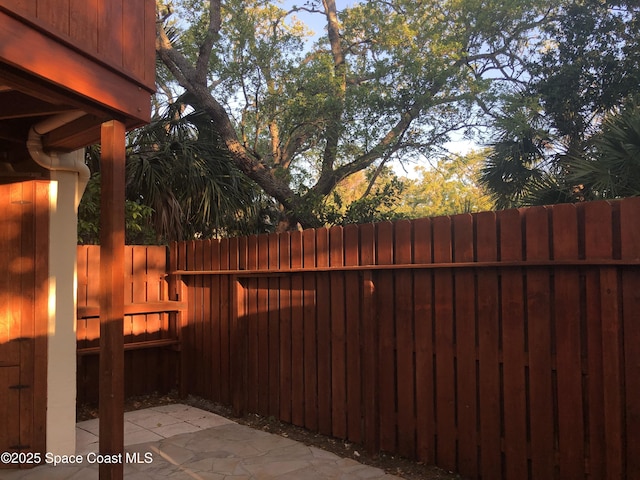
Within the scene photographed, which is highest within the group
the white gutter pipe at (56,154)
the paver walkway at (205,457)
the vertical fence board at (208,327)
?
the white gutter pipe at (56,154)

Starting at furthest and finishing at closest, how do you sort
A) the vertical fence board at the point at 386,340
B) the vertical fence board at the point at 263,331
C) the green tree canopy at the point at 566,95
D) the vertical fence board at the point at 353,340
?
the green tree canopy at the point at 566,95 < the vertical fence board at the point at 263,331 < the vertical fence board at the point at 353,340 < the vertical fence board at the point at 386,340

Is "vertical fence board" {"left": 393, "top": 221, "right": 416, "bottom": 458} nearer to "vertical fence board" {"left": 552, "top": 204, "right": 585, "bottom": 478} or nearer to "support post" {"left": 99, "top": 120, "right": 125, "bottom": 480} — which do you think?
"vertical fence board" {"left": 552, "top": 204, "right": 585, "bottom": 478}

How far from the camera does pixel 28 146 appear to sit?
13.7ft

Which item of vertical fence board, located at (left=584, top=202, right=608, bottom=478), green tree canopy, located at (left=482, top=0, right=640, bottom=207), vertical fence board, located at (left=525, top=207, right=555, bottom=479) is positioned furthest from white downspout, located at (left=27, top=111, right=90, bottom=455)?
green tree canopy, located at (left=482, top=0, right=640, bottom=207)

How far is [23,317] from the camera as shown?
418 centimetres

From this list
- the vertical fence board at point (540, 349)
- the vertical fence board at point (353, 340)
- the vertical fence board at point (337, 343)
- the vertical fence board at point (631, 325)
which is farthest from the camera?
the vertical fence board at point (337, 343)

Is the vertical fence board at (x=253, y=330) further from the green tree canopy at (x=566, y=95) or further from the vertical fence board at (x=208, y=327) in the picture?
the green tree canopy at (x=566, y=95)

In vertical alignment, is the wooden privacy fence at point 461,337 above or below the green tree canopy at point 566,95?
below

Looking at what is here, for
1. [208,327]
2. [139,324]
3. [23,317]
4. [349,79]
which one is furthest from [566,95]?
[23,317]

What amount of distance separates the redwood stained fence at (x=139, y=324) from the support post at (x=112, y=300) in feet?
10.1

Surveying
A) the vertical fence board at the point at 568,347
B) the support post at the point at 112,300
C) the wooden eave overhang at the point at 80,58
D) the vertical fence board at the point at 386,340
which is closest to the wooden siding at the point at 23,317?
the wooden eave overhang at the point at 80,58

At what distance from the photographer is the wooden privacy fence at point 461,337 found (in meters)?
3.04

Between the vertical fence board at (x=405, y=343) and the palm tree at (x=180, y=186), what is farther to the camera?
the palm tree at (x=180, y=186)

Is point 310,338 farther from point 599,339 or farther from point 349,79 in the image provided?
point 349,79
